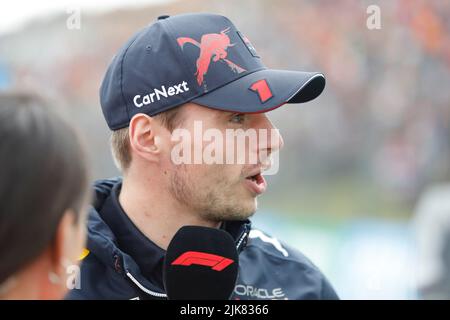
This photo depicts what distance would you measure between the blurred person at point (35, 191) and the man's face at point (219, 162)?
2.86 feet

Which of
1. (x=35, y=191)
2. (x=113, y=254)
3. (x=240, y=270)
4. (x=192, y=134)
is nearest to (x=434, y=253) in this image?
(x=240, y=270)

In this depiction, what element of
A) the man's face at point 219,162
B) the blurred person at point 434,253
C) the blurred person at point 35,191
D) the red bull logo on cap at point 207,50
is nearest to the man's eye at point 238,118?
the man's face at point 219,162

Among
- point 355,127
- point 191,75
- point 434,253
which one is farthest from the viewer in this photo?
point 355,127

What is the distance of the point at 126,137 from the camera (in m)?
2.10

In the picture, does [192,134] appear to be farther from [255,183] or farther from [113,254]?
[113,254]

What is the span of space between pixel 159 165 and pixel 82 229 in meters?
0.90

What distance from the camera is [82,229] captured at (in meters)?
1.17

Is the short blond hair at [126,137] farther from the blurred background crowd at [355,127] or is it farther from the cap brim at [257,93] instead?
the blurred background crowd at [355,127]

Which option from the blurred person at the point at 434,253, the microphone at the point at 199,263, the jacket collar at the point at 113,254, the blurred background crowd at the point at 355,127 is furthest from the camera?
the blurred background crowd at the point at 355,127

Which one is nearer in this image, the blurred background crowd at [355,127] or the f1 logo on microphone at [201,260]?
the f1 logo on microphone at [201,260]

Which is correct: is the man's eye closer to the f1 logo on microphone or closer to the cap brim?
the cap brim

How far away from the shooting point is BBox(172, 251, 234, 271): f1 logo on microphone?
5.37 feet

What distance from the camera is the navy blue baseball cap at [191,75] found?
197cm

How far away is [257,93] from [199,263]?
0.56m
